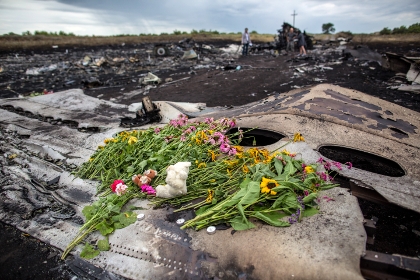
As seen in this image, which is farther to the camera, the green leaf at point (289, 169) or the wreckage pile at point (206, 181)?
the green leaf at point (289, 169)

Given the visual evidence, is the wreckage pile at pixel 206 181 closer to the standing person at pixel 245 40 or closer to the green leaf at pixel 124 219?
the green leaf at pixel 124 219

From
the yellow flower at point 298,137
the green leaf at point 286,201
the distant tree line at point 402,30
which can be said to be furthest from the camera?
the distant tree line at point 402,30

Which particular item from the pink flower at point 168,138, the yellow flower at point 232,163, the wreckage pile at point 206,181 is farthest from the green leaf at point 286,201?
the pink flower at point 168,138

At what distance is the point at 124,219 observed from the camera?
2809 millimetres

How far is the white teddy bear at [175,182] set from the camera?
278cm

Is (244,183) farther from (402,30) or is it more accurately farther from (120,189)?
(402,30)

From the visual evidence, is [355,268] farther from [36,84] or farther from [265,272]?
[36,84]

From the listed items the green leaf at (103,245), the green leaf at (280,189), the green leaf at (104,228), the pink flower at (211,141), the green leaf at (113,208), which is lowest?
the green leaf at (103,245)

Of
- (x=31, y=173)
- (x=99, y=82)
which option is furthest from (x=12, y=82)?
(x=31, y=173)

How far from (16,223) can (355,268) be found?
386 cm

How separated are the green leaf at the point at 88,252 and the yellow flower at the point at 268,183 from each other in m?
1.84

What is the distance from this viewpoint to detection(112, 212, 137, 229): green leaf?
277 centimetres

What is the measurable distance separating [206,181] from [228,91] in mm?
7708

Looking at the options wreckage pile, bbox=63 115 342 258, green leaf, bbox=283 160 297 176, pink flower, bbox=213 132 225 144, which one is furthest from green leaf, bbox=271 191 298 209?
pink flower, bbox=213 132 225 144
